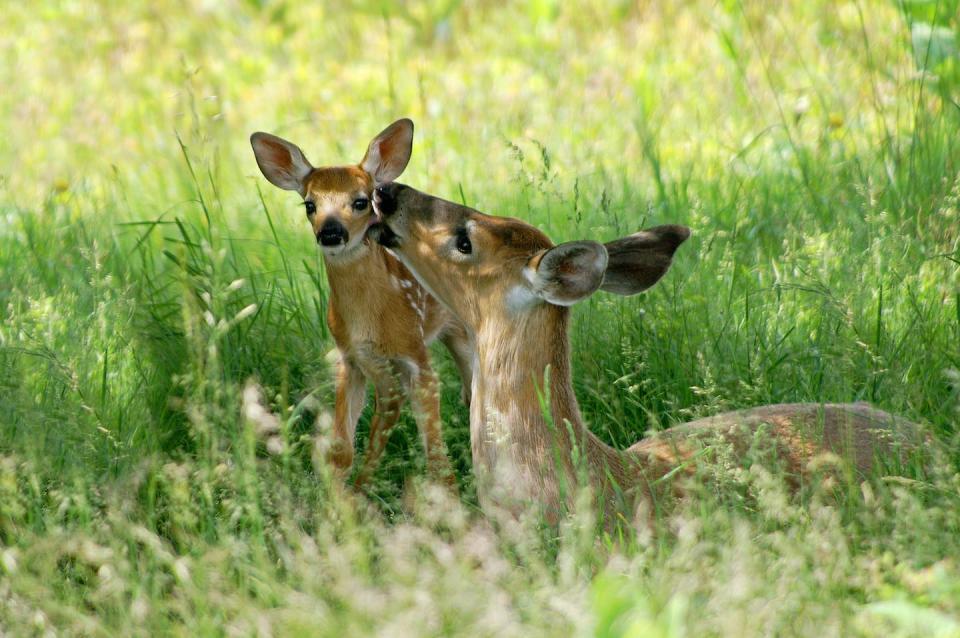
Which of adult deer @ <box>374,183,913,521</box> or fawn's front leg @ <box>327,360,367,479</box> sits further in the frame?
fawn's front leg @ <box>327,360,367,479</box>

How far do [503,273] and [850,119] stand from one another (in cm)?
347

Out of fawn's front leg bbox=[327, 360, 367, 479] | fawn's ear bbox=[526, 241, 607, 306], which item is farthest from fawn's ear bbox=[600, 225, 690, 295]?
fawn's front leg bbox=[327, 360, 367, 479]

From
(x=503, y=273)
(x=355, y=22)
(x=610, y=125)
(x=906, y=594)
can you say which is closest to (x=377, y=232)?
(x=503, y=273)

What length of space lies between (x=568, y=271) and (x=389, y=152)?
113cm

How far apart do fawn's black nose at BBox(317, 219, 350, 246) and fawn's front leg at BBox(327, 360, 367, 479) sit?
18.4 inches

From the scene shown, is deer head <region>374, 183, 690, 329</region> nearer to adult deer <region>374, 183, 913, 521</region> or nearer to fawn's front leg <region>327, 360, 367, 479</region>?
adult deer <region>374, 183, 913, 521</region>

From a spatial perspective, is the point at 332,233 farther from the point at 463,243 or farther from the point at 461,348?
the point at 461,348

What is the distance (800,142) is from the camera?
241 inches

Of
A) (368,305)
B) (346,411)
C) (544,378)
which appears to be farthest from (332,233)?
(544,378)

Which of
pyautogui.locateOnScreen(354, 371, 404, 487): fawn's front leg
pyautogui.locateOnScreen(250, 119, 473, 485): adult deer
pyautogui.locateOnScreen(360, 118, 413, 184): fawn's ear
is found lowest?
pyautogui.locateOnScreen(354, 371, 404, 487): fawn's front leg

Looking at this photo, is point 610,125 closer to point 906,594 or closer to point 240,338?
point 240,338

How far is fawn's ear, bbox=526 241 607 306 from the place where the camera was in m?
3.63

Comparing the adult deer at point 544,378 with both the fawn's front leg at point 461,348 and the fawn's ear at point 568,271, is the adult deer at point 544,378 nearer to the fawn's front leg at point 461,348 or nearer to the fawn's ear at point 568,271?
the fawn's ear at point 568,271

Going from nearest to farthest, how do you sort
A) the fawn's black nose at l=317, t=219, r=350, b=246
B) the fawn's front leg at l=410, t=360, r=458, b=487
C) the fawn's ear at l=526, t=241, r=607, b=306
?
Result: the fawn's ear at l=526, t=241, r=607, b=306 < the fawn's front leg at l=410, t=360, r=458, b=487 < the fawn's black nose at l=317, t=219, r=350, b=246
